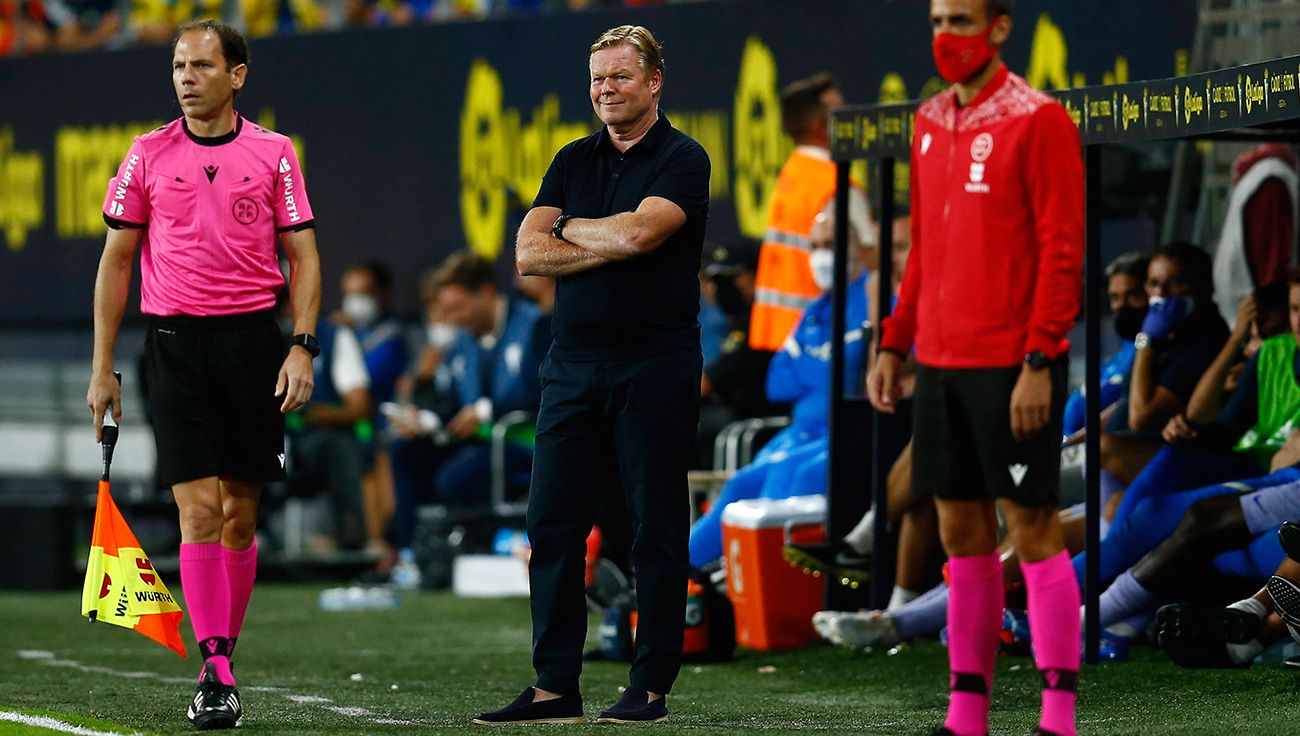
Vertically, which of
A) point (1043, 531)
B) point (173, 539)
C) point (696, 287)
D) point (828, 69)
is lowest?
point (173, 539)

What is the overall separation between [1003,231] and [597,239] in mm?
1155

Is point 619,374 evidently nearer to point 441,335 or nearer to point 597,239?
point 597,239

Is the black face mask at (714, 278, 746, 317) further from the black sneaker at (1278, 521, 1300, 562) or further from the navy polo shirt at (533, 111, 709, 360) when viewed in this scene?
the navy polo shirt at (533, 111, 709, 360)

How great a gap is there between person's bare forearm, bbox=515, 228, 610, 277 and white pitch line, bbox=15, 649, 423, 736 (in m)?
1.20

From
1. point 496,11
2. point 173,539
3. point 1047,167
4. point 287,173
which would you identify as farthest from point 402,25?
point 1047,167

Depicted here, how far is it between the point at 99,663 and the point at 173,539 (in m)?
6.27

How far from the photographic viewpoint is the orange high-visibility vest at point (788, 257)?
10086 mm

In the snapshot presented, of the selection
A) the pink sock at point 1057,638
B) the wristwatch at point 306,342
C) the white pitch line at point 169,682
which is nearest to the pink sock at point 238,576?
the white pitch line at point 169,682

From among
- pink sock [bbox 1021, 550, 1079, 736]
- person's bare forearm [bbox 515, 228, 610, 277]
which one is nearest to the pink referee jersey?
person's bare forearm [bbox 515, 228, 610, 277]

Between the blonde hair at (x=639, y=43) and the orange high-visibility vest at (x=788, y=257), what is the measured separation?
4.46 m

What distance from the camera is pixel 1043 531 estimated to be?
482 cm

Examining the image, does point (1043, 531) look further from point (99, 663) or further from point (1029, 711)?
point (99, 663)

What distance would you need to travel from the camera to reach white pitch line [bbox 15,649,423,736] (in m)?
5.88

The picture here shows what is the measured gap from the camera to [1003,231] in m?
4.75
